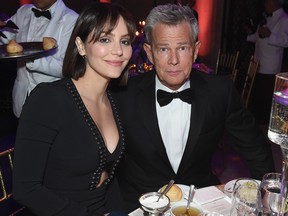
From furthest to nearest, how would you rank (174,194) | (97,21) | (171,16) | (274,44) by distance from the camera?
(274,44) < (171,16) < (97,21) < (174,194)

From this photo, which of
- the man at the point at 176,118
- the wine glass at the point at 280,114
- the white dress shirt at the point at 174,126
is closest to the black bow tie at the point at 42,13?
the man at the point at 176,118

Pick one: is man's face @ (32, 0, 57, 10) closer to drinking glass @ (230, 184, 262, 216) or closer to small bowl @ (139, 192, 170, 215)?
small bowl @ (139, 192, 170, 215)

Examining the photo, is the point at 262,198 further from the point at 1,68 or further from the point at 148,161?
the point at 1,68

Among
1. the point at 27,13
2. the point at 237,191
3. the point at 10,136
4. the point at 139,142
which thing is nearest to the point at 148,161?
the point at 139,142

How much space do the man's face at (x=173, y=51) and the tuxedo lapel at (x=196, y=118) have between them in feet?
0.46

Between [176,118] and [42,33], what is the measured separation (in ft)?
6.72

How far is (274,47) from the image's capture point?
584 centimetres

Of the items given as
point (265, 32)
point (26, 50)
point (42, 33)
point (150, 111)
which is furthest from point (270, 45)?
point (150, 111)

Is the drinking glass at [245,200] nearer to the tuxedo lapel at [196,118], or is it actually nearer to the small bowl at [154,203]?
the small bowl at [154,203]

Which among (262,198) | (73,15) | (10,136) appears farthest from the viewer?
(10,136)

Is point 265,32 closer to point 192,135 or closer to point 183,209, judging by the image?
point 192,135

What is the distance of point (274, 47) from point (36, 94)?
16.4 feet

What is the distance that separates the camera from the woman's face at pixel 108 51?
1.84m

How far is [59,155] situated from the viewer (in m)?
1.82
